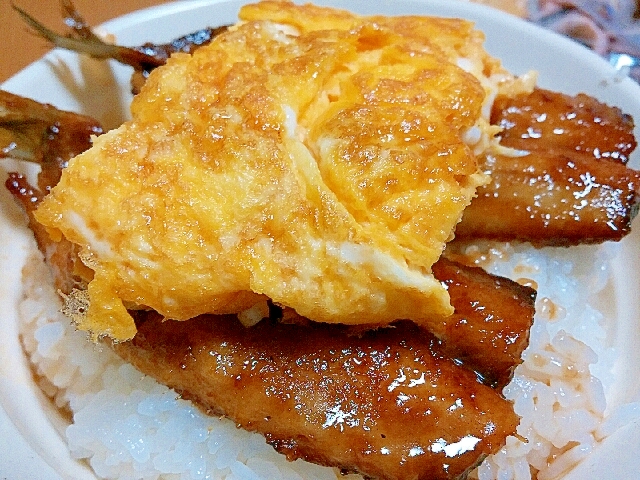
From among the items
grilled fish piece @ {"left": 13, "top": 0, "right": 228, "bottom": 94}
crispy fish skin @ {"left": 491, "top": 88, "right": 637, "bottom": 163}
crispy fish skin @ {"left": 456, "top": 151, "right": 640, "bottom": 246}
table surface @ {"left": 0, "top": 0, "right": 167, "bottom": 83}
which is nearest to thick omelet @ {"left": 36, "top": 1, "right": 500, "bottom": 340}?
crispy fish skin @ {"left": 456, "top": 151, "right": 640, "bottom": 246}

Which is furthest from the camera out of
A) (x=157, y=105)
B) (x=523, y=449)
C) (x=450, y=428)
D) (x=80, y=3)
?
(x=80, y=3)

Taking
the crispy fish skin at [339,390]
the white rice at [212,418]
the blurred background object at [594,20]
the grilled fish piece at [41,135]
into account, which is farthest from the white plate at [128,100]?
the blurred background object at [594,20]

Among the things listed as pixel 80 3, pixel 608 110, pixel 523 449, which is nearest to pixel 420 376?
pixel 523 449

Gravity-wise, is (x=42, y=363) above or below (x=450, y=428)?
below

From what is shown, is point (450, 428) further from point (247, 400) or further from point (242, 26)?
point (242, 26)

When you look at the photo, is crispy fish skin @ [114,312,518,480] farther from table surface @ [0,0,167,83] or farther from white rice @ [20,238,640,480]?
table surface @ [0,0,167,83]

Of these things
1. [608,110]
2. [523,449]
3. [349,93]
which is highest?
[349,93]
